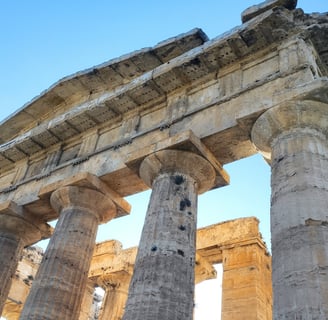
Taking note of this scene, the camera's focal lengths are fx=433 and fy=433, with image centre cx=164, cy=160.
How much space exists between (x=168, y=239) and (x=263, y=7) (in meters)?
6.94

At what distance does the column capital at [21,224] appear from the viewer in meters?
13.6

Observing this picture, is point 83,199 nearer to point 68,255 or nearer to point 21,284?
point 68,255

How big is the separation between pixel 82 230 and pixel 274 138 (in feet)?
19.3

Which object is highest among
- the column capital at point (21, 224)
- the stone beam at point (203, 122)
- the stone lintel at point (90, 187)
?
the stone beam at point (203, 122)

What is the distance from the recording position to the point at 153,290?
8.42m

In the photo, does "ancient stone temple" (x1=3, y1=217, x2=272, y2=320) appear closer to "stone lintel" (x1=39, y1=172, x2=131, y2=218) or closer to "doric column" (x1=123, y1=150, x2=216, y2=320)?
"stone lintel" (x1=39, y1=172, x2=131, y2=218)

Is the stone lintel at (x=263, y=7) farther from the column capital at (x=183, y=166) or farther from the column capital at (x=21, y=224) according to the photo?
the column capital at (x=21, y=224)

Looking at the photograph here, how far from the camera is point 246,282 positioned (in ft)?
49.1

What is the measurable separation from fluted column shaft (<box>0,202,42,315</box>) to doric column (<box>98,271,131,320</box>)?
17.8 feet

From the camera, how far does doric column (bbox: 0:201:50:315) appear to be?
523 inches

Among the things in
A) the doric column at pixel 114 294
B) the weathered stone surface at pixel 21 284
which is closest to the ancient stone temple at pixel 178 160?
the doric column at pixel 114 294

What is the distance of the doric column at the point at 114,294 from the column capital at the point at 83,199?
6728mm

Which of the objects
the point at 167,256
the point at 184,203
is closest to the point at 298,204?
the point at 167,256

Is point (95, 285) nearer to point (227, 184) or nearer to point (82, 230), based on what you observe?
point (82, 230)
